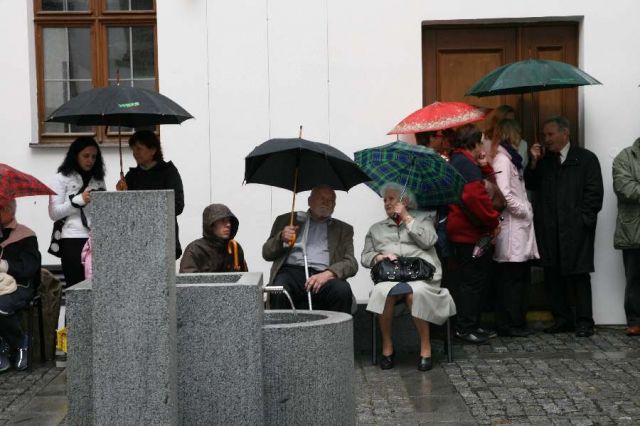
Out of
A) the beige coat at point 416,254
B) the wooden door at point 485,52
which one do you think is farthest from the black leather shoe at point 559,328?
the wooden door at point 485,52

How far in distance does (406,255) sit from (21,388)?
3081 mm

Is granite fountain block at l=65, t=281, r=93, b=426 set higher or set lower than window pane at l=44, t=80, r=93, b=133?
lower

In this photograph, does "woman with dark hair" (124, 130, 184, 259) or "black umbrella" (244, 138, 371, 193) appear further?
"woman with dark hair" (124, 130, 184, 259)

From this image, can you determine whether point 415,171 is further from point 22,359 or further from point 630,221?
point 22,359

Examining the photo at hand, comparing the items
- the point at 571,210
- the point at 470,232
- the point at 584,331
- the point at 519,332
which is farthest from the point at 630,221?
the point at 470,232

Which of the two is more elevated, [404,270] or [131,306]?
[131,306]

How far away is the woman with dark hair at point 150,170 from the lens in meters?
9.48

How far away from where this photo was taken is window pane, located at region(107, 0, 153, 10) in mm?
10906

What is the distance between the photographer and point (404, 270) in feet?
30.0

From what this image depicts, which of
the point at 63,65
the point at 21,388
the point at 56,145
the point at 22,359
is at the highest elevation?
the point at 63,65

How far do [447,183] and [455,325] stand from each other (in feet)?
5.02

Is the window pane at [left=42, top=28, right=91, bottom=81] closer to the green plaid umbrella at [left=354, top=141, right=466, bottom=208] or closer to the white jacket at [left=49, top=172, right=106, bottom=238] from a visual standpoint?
the white jacket at [left=49, top=172, right=106, bottom=238]

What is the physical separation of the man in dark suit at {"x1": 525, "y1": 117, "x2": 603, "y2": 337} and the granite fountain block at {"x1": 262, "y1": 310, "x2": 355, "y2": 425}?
14.6ft

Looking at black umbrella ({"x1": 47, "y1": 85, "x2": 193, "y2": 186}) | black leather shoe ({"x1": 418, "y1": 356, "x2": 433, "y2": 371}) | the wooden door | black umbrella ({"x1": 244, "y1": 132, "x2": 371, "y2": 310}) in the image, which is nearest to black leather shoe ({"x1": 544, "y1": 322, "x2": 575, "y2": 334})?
the wooden door
